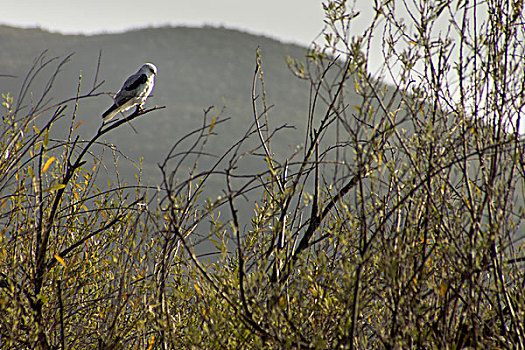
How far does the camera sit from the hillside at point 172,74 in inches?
1850

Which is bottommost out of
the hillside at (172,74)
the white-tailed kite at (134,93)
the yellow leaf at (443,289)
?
the yellow leaf at (443,289)

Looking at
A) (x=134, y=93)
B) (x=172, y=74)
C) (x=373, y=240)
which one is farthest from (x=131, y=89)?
(x=172, y=74)

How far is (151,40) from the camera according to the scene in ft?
218

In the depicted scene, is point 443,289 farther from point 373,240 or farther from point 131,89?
point 131,89

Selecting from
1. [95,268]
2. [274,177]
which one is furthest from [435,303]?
[95,268]

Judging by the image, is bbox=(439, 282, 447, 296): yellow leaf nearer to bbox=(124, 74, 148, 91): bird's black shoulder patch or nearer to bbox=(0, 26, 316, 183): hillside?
bbox=(124, 74, 148, 91): bird's black shoulder patch

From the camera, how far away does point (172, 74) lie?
198ft

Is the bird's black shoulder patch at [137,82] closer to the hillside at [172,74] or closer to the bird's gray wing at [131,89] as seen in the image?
the bird's gray wing at [131,89]

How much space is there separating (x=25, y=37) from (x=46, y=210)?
6784 cm

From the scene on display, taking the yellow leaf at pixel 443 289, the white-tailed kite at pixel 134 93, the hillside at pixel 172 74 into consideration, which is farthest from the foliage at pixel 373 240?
the hillside at pixel 172 74

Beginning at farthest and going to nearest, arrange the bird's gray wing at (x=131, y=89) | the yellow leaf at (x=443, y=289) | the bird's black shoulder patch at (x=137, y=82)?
the bird's black shoulder patch at (x=137, y=82)
the bird's gray wing at (x=131, y=89)
the yellow leaf at (x=443, y=289)

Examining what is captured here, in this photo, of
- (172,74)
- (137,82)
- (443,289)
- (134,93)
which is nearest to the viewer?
(443,289)

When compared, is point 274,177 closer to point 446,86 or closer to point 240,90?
point 446,86

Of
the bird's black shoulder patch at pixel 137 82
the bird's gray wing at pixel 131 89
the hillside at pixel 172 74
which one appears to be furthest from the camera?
the hillside at pixel 172 74
